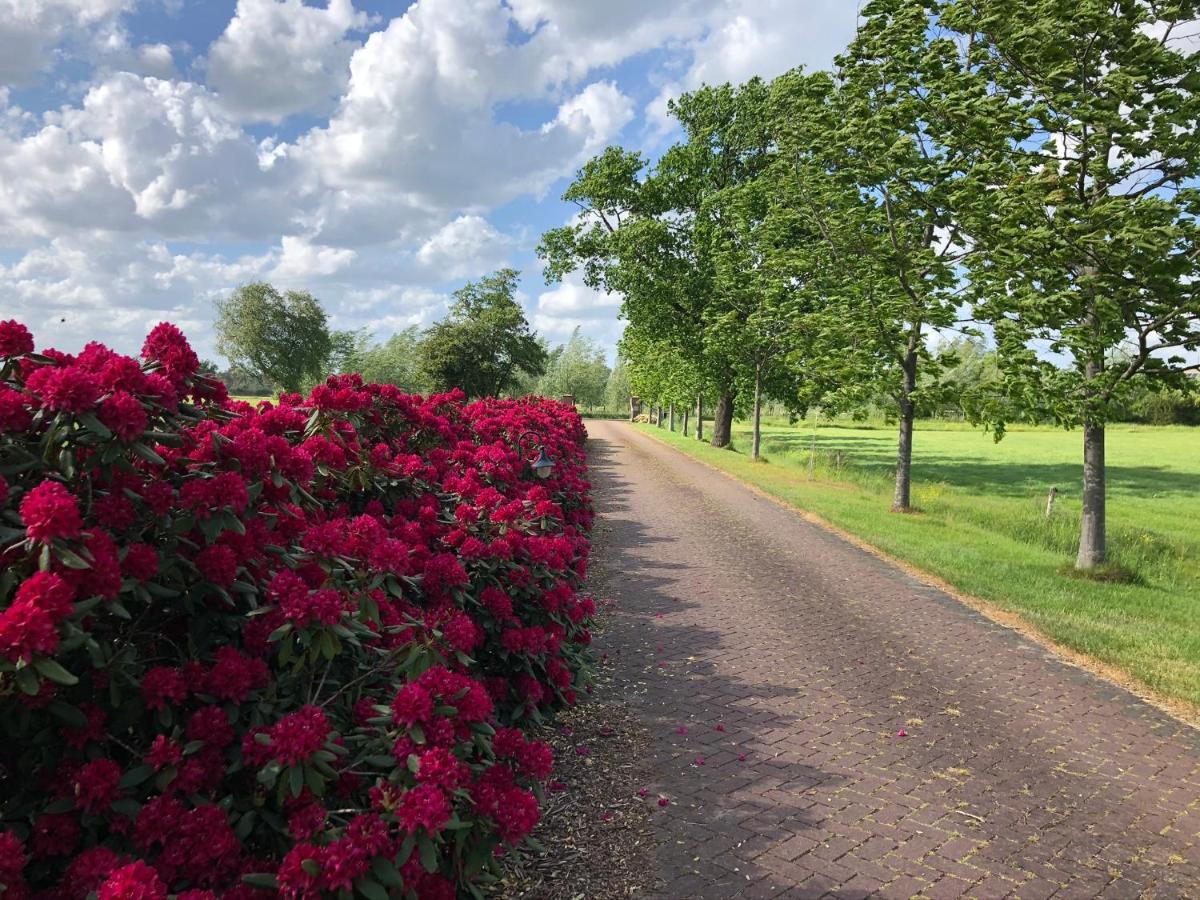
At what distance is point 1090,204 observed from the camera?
977 cm

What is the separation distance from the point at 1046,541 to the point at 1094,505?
12.2ft

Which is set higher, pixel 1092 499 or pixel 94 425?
pixel 94 425

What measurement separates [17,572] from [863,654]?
21.8ft

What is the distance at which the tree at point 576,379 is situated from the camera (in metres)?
98.0

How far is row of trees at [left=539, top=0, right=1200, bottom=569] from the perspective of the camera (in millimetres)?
9273

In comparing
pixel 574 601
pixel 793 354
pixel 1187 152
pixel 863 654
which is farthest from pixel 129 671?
pixel 793 354

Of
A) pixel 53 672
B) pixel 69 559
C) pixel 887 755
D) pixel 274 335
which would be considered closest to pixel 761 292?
pixel 887 755

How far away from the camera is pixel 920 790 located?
14.5 feet

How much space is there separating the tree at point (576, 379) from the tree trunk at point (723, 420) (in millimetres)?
58204

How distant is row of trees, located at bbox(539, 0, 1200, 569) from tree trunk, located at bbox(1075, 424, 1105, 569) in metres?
0.03

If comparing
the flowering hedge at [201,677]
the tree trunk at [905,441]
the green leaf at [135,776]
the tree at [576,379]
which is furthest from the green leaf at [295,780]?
the tree at [576,379]

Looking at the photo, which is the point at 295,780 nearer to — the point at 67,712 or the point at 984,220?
the point at 67,712

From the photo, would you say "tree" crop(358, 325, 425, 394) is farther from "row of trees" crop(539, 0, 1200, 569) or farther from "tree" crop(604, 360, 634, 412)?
"row of trees" crop(539, 0, 1200, 569)

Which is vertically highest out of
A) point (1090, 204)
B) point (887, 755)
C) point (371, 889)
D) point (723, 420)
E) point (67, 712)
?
point (1090, 204)
